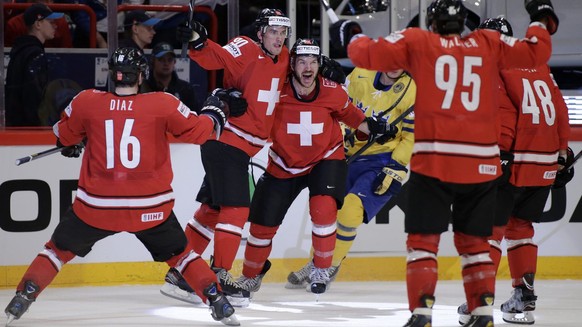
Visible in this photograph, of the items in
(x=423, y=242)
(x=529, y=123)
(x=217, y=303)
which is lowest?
(x=217, y=303)

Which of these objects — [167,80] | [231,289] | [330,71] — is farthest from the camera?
[167,80]

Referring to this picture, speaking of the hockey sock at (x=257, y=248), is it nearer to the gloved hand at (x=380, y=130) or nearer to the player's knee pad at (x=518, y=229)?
the gloved hand at (x=380, y=130)

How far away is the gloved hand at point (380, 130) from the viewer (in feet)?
18.8

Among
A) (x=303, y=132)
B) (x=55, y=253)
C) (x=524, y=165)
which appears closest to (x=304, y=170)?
(x=303, y=132)

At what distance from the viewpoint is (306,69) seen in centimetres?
549

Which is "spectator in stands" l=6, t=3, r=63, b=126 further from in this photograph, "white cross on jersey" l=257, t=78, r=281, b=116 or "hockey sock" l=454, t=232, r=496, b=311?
"hockey sock" l=454, t=232, r=496, b=311

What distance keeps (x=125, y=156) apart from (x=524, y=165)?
67.5 inches

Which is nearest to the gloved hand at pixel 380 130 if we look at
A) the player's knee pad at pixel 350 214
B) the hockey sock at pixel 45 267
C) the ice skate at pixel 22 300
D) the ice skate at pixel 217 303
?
the player's knee pad at pixel 350 214

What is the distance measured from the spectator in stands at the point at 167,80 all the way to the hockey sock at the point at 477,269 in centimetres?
252

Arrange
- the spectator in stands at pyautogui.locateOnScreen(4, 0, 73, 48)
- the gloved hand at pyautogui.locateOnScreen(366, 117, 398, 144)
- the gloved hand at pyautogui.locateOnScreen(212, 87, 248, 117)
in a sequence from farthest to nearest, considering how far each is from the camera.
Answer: the spectator in stands at pyautogui.locateOnScreen(4, 0, 73, 48)
the gloved hand at pyautogui.locateOnScreen(366, 117, 398, 144)
the gloved hand at pyautogui.locateOnScreen(212, 87, 248, 117)

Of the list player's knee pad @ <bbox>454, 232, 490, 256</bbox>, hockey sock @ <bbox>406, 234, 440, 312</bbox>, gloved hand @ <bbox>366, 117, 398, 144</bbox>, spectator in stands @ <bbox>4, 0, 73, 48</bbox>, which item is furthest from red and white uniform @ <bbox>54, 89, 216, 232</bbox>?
spectator in stands @ <bbox>4, 0, 73, 48</bbox>

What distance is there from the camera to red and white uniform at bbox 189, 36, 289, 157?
5.44 meters

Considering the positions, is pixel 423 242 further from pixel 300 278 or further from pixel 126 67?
pixel 300 278

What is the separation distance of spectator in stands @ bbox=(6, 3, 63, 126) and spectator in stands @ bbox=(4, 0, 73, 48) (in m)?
0.02
